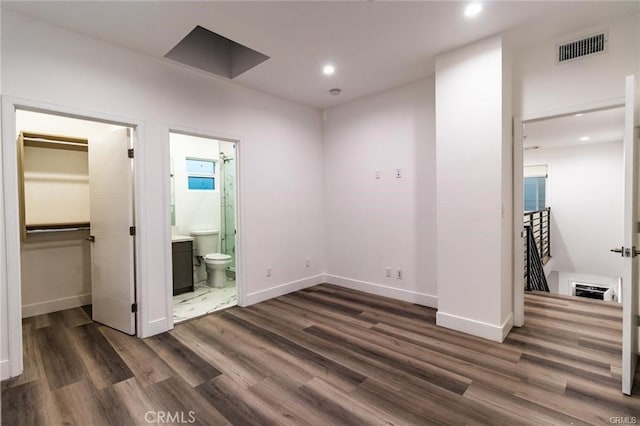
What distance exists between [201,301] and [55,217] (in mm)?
2061

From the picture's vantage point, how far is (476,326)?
281 cm

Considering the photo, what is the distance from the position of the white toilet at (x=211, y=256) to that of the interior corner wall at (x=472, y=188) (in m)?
3.16

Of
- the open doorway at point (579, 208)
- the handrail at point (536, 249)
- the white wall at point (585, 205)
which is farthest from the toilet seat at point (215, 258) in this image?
the white wall at point (585, 205)

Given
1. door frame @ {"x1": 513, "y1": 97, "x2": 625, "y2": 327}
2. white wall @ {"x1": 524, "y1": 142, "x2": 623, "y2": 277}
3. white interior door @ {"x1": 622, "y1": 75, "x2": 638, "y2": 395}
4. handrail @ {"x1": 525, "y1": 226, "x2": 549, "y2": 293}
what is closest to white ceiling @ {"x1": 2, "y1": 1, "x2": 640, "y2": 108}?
door frame @ {"x1": 513, "y1": 97, "x2": 625, "y2": 327}

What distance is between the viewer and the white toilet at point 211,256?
4523 mm

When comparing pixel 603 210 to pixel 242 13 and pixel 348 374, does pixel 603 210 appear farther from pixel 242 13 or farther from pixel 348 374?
pixel 242 13

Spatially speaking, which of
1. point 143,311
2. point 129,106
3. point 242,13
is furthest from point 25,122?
point 242,13

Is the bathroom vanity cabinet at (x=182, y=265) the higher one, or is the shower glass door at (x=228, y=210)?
the shower glass door at (x=228, y=210)

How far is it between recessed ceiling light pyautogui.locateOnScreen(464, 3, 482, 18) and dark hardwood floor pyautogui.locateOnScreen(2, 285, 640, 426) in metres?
2.77

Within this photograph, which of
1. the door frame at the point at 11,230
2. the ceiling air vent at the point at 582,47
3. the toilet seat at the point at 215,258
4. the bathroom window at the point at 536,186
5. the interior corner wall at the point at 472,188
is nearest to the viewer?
the door frame at the point at 11,230

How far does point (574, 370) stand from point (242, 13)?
12.2 feet

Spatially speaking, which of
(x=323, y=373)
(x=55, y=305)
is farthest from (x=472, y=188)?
(x=55, y=305)

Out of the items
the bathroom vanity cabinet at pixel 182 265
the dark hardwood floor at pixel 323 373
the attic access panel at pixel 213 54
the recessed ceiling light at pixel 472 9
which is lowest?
the dark hardwood floor at pixel 323 373

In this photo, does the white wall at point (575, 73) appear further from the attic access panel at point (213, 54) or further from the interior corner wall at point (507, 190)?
the attic access panel at point (213, 54)
